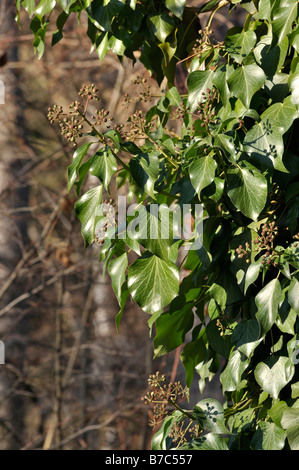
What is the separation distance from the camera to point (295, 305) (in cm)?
90

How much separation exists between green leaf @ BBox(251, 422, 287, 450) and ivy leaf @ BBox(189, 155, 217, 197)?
406 millimetres

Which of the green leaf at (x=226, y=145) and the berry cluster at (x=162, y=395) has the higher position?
the green leaf at (x=226, y=145)

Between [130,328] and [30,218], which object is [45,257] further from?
[130,328]

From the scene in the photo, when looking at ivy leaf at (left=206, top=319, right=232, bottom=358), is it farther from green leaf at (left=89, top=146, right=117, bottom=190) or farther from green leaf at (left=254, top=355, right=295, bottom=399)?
green leaf at (left=89, top=146, right=117, bottom=190)

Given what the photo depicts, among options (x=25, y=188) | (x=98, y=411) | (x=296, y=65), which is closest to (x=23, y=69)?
(x=25, y=188)

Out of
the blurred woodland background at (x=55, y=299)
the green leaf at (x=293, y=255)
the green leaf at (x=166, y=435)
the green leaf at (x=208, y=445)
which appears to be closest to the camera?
the green leaf at (x=293, y=255)

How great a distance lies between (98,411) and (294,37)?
213cm

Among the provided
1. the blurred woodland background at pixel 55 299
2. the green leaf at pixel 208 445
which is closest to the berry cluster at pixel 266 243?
the green leaf at pixel 208 445

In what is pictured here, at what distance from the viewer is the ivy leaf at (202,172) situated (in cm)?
91

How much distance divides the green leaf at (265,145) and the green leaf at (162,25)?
0.30 m

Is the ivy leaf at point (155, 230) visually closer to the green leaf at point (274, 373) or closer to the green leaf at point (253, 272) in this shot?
the green leaf at point (253, 272)

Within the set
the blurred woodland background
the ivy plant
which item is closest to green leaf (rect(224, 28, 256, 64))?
the ivy plant

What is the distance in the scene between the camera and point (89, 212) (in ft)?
3.24

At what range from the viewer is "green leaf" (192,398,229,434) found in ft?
3.35
